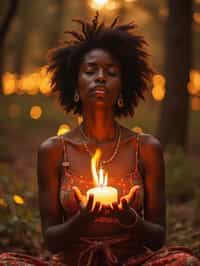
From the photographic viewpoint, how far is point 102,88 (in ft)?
13.4

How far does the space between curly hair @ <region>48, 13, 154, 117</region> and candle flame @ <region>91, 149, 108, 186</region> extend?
51 centimetres

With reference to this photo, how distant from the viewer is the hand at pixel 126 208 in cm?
357

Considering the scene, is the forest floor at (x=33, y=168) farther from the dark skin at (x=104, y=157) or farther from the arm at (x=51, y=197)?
the arm at (x=51, y=197)

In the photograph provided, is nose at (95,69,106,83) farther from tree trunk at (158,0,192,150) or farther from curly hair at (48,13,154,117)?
tree trunk at (158,0,192,150)

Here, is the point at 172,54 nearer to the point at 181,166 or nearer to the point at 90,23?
the point at 181,166

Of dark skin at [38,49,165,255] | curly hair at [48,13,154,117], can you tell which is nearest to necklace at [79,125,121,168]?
dark skin at [38,49,165,255]

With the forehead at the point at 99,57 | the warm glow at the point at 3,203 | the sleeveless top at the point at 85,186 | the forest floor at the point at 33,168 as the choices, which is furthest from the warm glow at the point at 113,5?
the sleeveless top at the point at 85,186

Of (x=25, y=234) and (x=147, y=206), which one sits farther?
(x=25, y=234)

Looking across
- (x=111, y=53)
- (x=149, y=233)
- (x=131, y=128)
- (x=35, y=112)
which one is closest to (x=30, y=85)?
(x=35, y=112)

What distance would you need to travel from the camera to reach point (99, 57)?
4215 mm

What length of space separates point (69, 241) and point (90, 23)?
5.20 ft

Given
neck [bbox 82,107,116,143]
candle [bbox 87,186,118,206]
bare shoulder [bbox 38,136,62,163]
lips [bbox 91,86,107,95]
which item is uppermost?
lips [bbox 91,86,107,95]

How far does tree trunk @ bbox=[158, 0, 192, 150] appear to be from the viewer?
1134cm

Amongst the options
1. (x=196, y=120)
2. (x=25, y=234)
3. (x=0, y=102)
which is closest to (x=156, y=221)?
(x=25, y=234)
